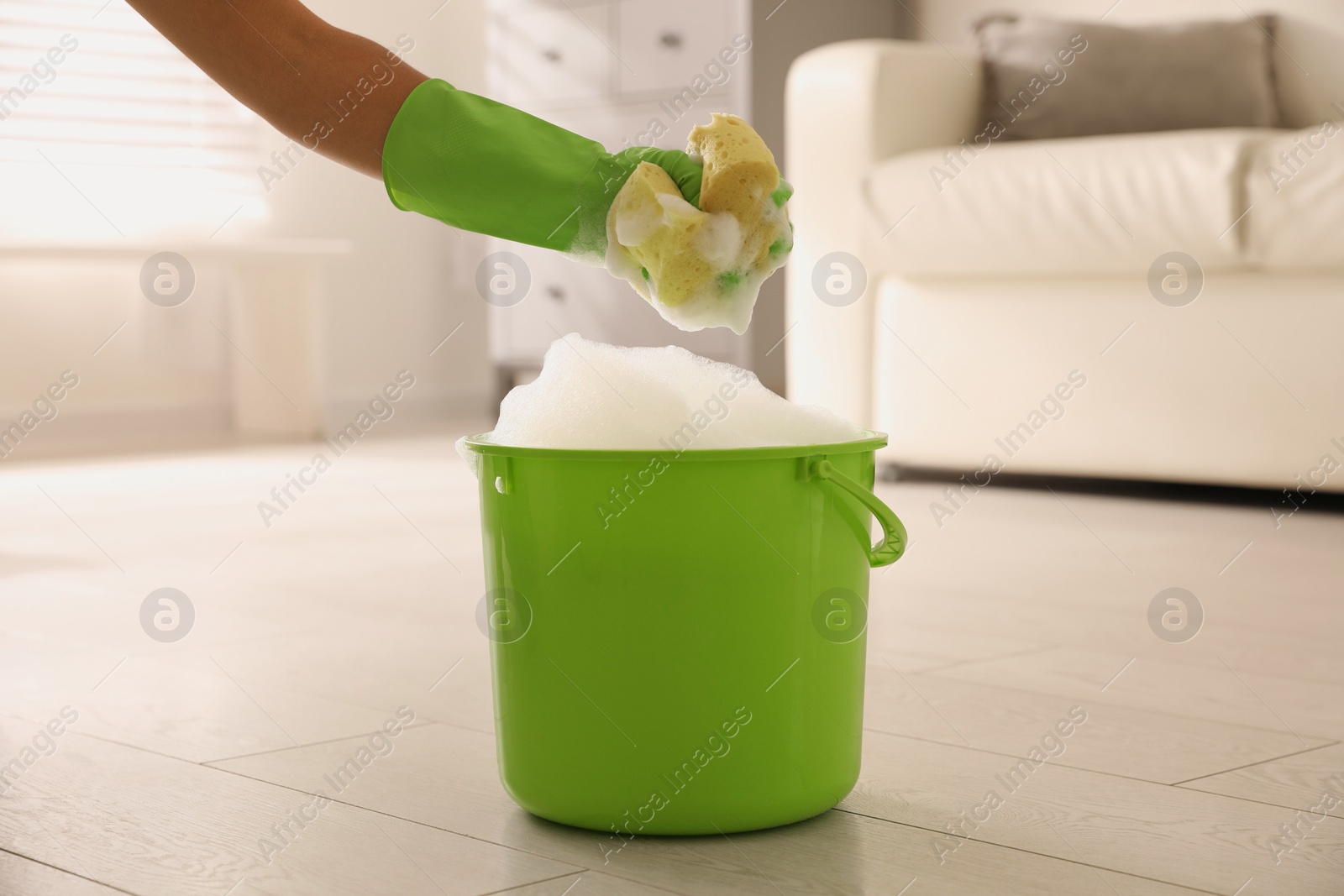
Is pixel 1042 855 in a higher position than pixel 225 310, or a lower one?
higher

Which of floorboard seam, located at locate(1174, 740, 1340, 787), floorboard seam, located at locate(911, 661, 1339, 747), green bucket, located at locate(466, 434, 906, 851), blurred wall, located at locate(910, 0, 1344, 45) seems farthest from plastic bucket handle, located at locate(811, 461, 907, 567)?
blurred wall, located at locate(910, 0, 1344, 45)

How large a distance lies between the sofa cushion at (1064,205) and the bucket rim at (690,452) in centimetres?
140

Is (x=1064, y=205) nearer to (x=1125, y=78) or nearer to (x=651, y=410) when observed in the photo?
(x=1125, y=78)

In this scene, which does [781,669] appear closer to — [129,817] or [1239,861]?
[1239,861]

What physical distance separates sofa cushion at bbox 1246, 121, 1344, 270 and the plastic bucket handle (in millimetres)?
1380

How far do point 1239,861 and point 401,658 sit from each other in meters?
0.71

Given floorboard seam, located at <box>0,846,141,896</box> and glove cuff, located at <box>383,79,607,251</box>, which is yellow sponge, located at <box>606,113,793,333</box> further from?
floorboard seam, located at <box>0,846,141,896</box>

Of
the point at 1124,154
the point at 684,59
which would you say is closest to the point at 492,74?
the point at 684,59

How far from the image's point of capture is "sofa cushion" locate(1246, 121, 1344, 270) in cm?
189

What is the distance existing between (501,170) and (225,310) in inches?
115

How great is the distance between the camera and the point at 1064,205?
2.10 meters

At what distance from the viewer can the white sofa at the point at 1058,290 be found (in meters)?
1.96

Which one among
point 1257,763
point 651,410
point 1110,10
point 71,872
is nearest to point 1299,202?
point 1257,763

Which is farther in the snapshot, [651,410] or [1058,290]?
[1058,290]
